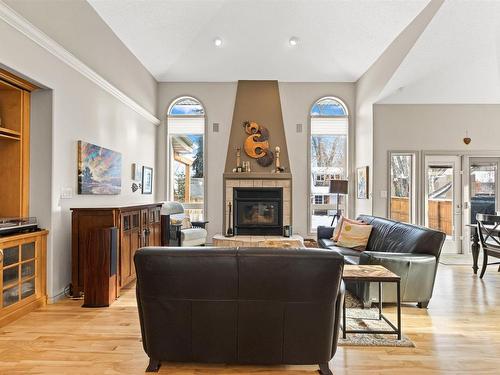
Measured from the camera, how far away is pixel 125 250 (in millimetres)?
4113

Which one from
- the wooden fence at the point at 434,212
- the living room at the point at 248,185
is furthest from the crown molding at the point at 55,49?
the wooden fence at the point at 434,212

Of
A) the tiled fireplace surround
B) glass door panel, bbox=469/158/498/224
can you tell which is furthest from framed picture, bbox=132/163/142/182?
glass door panel, bbox=469/158/498/224

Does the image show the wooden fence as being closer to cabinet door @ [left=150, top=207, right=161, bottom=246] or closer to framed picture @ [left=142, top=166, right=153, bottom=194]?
cabinet door @ [left=150, top=207, right=161, bottom=246]

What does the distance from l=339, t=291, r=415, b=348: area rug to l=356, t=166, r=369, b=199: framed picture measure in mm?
3274

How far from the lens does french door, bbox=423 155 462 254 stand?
6.54 metres

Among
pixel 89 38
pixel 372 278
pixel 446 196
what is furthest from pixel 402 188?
pixel 89 38

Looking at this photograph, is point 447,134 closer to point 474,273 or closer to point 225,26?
point 474,273

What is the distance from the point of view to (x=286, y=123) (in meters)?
7.28

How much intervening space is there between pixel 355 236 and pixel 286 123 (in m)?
3.32

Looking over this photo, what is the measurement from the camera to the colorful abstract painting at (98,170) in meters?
4.14

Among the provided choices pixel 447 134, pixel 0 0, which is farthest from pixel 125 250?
pixel 447 134

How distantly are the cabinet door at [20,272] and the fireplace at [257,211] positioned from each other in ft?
13.6

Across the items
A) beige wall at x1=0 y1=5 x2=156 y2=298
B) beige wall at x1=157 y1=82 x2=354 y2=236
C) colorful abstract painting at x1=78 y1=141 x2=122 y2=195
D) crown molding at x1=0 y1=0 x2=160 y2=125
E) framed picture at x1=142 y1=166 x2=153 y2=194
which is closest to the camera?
crown molding at x1=0 y1=0 x2=160 y2=125

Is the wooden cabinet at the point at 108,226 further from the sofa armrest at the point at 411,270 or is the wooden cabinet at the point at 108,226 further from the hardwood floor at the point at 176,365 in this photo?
the sofa armrest at the point at 411,270
